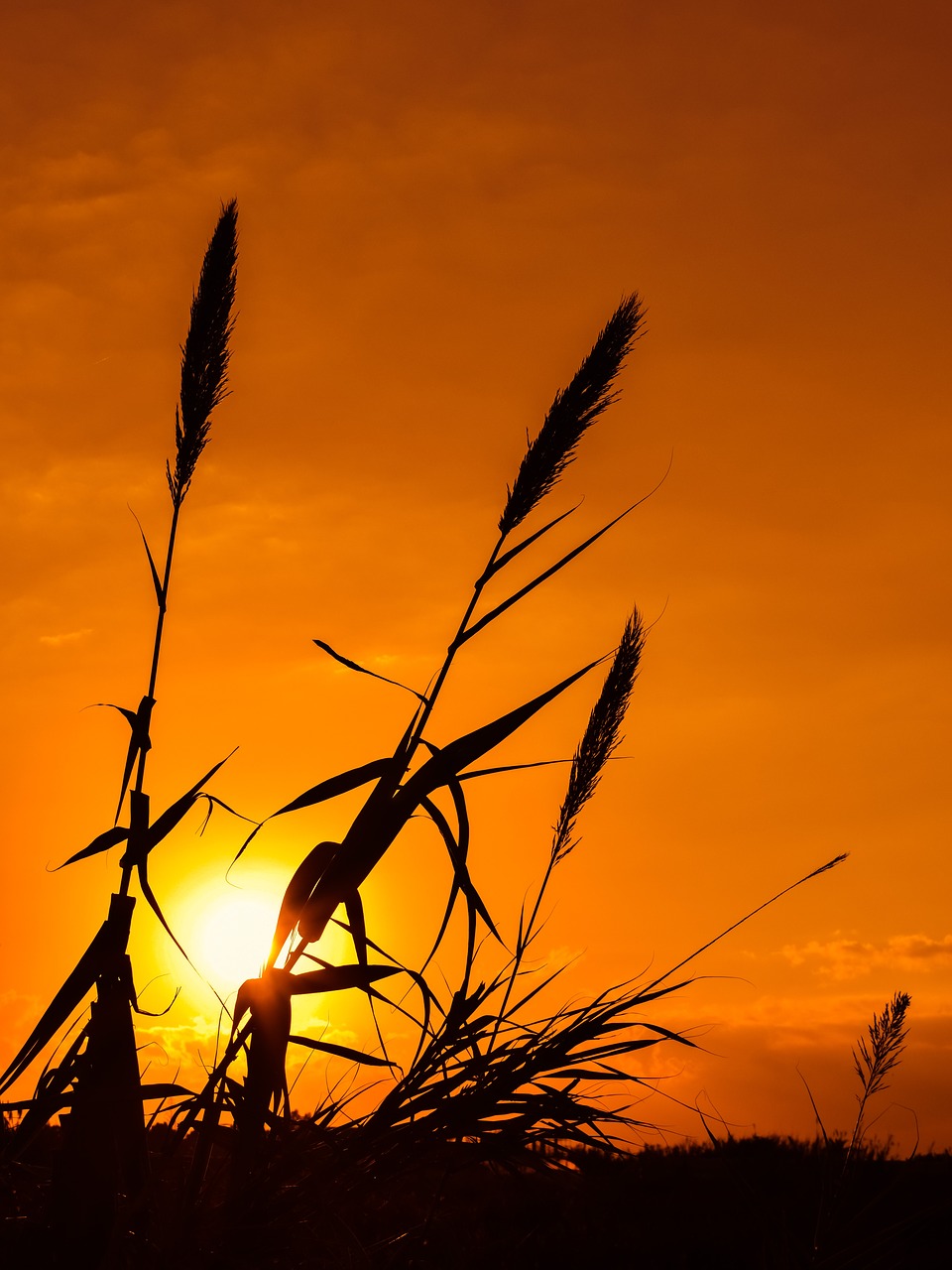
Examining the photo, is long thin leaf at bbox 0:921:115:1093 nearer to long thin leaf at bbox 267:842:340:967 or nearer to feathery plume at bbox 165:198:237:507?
long thin leaf at bbox 267:842:340:967

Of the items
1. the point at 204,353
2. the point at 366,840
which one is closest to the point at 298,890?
the point at 366,840

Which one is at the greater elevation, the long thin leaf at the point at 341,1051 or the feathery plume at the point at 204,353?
the feathery plume at the point at 204,353

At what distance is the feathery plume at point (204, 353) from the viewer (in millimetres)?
2312

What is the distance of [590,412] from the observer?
2281 millimetres

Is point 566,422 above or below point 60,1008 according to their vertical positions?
above

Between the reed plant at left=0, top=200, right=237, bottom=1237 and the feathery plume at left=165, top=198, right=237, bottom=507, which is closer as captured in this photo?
the reed plant at left=0, top=200, right=237, bottom=1237

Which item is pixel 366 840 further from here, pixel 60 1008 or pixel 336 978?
pixel 60 1008

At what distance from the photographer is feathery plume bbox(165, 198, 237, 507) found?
7.59ft

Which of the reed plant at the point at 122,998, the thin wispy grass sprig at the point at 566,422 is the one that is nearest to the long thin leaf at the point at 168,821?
the reed plant at the point at 122,998

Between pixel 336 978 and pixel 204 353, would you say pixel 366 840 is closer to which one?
pixel 336 978

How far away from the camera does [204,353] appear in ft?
7.68

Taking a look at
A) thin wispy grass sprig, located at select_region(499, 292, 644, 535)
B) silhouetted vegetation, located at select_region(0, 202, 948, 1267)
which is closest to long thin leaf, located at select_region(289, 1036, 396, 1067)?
silhouetted vegetation, located at select_region(0, 202, 948, 1267)

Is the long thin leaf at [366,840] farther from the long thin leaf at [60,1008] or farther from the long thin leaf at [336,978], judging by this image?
the long thin leaf at [60,1008]

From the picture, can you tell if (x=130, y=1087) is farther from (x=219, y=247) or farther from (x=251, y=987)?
(x=219, y=247)
